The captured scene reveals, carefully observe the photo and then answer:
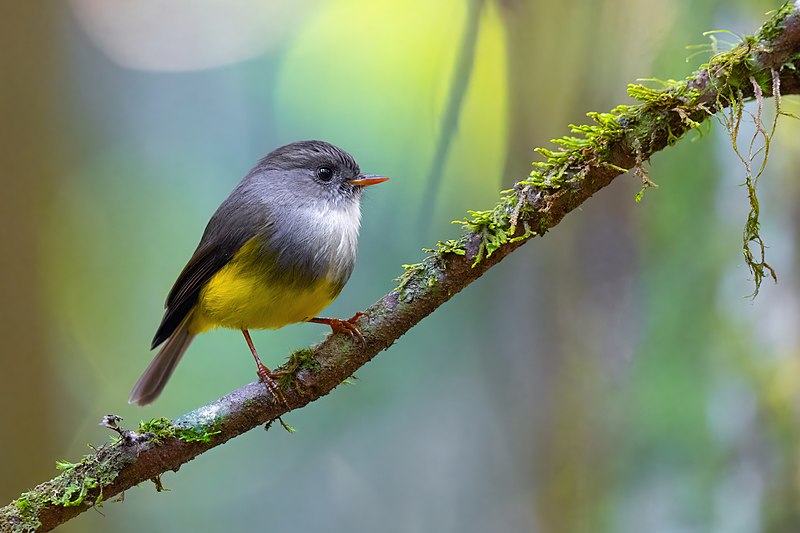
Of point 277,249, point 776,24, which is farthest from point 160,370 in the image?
point 776,24

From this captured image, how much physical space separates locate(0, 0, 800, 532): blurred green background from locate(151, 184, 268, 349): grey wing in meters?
1.25

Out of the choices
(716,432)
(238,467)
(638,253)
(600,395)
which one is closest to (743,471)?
(716,432)

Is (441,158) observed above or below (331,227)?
above

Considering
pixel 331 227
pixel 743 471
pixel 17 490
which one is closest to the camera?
pixel 331 227

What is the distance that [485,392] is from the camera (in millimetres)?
3850

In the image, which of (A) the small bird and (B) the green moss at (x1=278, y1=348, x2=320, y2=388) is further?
(A) the small bird

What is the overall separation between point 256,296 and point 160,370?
77 cm

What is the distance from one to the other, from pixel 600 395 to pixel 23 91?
11.1ft

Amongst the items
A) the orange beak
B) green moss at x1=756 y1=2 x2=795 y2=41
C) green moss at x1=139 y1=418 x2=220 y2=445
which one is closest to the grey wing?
the orange beak

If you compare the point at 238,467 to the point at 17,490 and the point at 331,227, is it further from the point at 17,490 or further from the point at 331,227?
the point at 331,227

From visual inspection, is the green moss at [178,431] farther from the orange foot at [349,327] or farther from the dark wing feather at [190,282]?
Answer: the dark wing feather at [190,282]

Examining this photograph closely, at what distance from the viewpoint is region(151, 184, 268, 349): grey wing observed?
2.25 metres

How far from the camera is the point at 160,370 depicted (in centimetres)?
270

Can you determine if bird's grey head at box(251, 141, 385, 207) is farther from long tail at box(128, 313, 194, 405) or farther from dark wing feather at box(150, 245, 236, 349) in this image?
long tail at box(128, 313, 194, 405)
